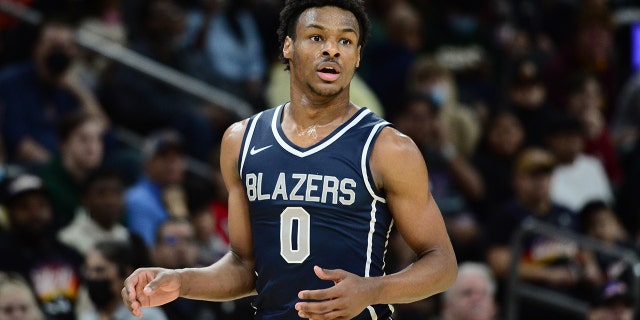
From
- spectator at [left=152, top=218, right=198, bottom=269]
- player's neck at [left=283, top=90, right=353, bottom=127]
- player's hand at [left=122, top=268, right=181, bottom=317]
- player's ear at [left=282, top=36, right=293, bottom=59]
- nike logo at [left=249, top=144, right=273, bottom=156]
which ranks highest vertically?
player's ear at [left=282, top=36, right=293, bottom=59]

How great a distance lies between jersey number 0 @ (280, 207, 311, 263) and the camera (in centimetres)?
459

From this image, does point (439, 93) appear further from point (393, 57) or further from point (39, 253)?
point (39, 253)

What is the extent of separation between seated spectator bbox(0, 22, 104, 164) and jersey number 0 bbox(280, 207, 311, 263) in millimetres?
4797

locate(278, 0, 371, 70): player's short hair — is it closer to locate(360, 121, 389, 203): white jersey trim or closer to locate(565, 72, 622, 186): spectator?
locate(360, 121, 389, 203): white jersey trim

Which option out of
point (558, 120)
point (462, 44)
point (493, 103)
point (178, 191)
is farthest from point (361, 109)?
point (462, 44)

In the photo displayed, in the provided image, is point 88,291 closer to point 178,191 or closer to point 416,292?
point 178,191

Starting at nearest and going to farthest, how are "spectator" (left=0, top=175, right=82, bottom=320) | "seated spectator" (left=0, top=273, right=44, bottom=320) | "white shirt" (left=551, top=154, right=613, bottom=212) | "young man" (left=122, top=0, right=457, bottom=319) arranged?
"young man" (left=122, top=0, right=457, bottom=319) → "seated spectator" (left=0, top=273, right=44, bottom=320) → "spectator" (left=0, top=175, right=82, bottom=320) → "white shirt" (left=551, top=154, right=613, bottom=212)

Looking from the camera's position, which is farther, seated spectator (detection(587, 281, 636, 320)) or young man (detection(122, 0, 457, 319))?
seated spectator (detection(587, 281, 636, 320))

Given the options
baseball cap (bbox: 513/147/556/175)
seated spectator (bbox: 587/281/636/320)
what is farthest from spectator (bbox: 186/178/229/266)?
seated spectator (bbox: 587/281/636/320)

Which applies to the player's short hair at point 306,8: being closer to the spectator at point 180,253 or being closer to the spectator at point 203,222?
the spectator at point 180,253

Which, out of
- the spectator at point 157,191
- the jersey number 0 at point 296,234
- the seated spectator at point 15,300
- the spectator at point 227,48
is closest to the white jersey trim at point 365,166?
the jersey number 0 at point 296,234

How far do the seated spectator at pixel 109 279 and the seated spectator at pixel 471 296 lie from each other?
2.23 m

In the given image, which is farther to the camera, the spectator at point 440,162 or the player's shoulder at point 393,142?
the spectator at point 440,162

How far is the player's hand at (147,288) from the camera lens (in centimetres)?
441
